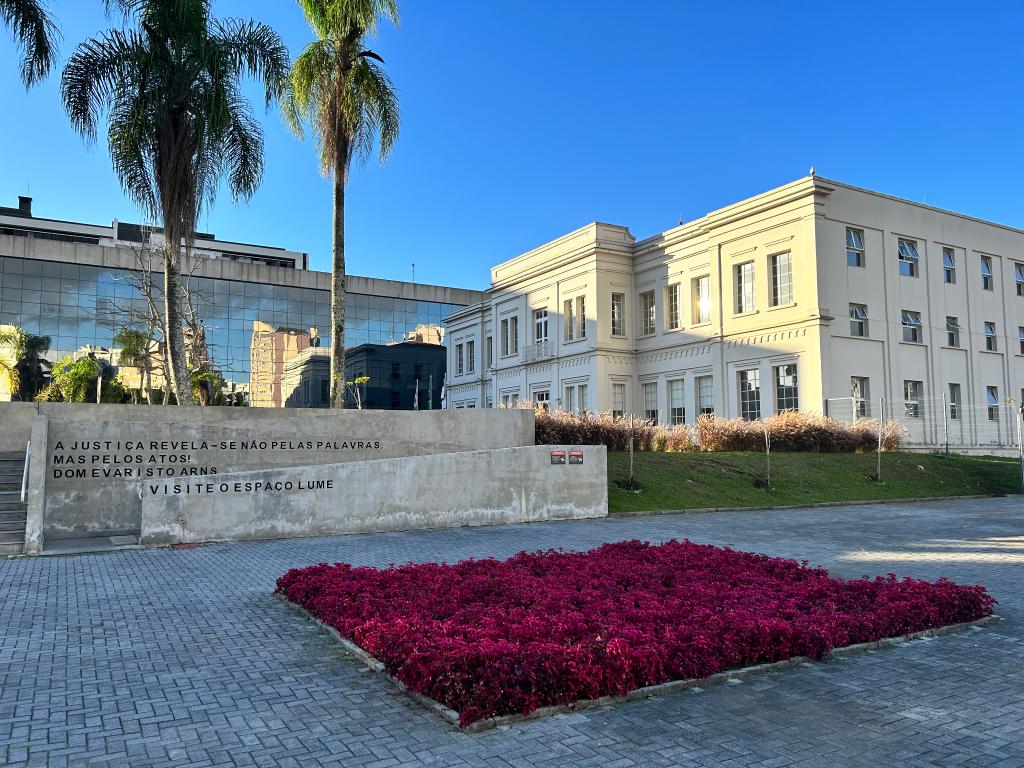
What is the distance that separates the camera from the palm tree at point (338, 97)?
18625 mm

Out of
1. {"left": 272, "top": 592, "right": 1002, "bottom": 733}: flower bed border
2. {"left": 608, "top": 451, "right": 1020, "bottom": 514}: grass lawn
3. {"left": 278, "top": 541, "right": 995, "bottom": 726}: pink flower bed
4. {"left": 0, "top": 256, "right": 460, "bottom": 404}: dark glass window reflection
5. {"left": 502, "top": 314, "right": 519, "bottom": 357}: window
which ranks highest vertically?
{"left": 0, "top": 256, "right": 460, "bottom": 404}: dark glass window reflection

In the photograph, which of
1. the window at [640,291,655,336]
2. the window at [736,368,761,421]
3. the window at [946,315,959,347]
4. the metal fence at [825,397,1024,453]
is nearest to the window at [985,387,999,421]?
the metal fence at [825,397,1024,453]

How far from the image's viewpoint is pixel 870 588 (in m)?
7.79

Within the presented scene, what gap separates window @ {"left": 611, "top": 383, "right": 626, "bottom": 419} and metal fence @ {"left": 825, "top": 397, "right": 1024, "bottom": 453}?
11.8 meters

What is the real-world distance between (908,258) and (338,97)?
2699 centimetres

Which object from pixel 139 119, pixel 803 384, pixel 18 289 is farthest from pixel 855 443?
pixel 18 289

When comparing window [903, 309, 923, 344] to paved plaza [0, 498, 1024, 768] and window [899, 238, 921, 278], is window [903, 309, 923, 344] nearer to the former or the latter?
window [899, 238, 921, 278]

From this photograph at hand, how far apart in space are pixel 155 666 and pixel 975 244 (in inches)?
1597

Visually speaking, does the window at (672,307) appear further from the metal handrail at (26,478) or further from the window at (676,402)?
the metal handrail at (26,478)

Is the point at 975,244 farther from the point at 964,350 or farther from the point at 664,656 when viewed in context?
the point at 664,656

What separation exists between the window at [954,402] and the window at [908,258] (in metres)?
5.55

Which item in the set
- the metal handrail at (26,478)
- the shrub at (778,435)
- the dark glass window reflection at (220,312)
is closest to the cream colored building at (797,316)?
the shrub at (778,435)

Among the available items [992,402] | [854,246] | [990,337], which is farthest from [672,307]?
[992,402]

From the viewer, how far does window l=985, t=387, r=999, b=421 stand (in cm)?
3538
